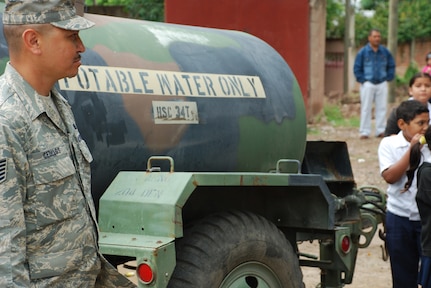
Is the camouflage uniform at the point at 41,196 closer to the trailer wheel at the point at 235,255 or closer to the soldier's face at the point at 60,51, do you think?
the soldier's face at the point at 60,51

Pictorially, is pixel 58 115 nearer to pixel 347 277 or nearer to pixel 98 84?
pixel 98 84

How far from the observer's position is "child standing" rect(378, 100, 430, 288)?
4.94 meters

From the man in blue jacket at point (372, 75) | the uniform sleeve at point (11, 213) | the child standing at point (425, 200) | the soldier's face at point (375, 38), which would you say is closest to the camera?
the uniform sleeve at point (11, 213)

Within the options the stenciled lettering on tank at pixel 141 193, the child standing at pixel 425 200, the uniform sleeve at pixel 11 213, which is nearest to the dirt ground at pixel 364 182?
the child standing at pixel 425 200

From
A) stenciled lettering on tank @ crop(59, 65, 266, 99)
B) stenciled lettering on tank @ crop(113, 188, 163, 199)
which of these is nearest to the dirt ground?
stenciled lettering on tank @ crop(59, 65, 266, 99)

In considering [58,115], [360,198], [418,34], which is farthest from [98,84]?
[418,34]

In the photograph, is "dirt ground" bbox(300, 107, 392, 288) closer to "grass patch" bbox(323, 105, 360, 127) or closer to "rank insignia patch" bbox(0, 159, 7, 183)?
"grass patch" bbox(323, 105, 360, 127)

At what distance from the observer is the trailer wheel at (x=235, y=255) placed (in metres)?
3.74

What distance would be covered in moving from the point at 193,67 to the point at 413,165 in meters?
1.47

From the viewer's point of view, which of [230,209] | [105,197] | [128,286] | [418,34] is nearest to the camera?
[128,286]

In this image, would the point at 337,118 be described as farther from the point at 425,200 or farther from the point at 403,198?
the point at 425,200

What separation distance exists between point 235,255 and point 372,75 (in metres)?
9.42

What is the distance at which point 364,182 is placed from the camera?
989cm

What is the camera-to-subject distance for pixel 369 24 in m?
32.1
